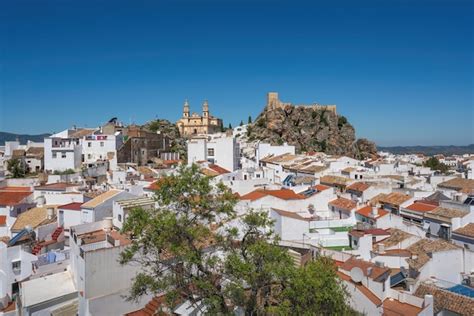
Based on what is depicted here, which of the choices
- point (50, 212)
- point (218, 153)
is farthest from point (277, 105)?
point (50, 212)

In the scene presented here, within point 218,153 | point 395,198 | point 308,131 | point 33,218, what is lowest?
point 33,218

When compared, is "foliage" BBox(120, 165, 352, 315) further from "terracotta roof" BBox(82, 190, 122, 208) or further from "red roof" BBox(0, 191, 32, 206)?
"red roof" BBox(0, 191, 32, 206)

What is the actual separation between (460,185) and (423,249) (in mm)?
20319

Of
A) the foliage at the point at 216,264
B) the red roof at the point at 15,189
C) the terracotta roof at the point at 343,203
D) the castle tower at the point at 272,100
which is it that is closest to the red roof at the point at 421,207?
the terracotta roof at the point at 343,203

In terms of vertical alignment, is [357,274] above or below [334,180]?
below

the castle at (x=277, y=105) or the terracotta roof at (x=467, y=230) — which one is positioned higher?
the castle at (x=277, y=105)

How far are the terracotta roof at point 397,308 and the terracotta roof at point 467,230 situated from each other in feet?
30.7

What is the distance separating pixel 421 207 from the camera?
29.0 meters

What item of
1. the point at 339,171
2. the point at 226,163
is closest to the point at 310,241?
the point at 339,171

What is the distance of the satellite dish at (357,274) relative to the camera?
1736 cm

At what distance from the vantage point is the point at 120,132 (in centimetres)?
5844

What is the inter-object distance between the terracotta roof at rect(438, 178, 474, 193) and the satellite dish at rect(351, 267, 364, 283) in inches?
932

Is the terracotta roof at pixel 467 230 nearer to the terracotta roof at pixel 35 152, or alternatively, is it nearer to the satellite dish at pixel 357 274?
the satellite dish at pixel 357 274

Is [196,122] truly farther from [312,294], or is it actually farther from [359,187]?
[312,294]
